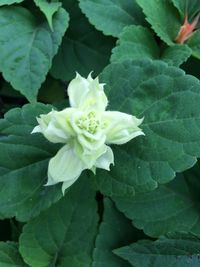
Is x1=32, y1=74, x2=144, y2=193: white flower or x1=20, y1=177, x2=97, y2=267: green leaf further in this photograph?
x1=20, y1=177, x2=97, y2=267: green leaf

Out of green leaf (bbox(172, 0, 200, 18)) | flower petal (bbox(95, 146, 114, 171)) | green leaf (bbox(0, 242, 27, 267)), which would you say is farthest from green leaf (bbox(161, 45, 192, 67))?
green leaf (bbox(0, 242, 27, 267))

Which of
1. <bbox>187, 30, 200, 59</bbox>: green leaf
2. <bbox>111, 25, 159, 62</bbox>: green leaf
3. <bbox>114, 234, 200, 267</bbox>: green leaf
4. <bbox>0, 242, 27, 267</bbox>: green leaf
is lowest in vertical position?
<bbox>0, 242, 27, 267</bbox>: green leaf

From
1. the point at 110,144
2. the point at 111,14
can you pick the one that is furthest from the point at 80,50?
the point at 110,144

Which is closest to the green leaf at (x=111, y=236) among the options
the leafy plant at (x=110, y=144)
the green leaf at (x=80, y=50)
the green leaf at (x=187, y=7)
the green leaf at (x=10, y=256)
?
A: the leafy plant at (x=110, y=144)

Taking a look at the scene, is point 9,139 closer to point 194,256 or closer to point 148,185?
point 148,185

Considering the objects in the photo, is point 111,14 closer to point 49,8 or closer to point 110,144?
point 49,8

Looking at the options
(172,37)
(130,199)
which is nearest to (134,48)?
(172,37)

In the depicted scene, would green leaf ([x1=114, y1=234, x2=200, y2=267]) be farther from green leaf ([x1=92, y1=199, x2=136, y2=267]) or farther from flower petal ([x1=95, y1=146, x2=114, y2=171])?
flower petal ([x1=95, y1=146, x2=114, y2=171])

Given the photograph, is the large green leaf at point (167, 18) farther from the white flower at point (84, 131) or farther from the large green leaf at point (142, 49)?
the white flower at point (84, 131)
